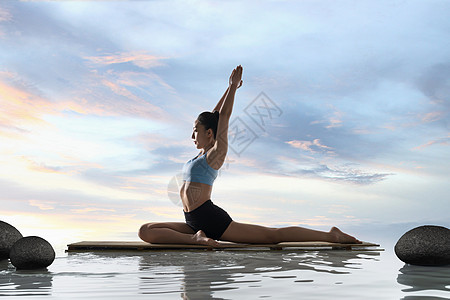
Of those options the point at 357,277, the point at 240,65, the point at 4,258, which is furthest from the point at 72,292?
the point at 240,65

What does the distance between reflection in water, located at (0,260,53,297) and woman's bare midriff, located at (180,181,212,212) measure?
238 cm

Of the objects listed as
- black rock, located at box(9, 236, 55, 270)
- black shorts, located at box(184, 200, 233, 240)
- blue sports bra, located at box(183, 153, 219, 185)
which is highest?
blue sports bra, located at box(183, 153, 219, 185)

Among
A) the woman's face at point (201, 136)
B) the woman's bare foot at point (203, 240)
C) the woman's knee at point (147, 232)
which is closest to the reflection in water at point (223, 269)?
the woman's bare foot at point (203, 240)

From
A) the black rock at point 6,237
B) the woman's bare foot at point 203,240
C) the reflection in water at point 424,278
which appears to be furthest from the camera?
the woman's bare foot at point 203,240

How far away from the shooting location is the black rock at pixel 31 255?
14.8 ft

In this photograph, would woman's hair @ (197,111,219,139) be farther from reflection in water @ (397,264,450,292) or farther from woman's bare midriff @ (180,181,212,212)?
reflection in water @ (397,264,450,292)

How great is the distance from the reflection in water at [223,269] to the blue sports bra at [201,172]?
3.35ft

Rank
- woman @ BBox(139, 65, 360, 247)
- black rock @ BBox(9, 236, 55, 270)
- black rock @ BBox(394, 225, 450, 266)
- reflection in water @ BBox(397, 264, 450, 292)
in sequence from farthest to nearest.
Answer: woman @ BBox(139, 65, 360, 247) → black rock @ BBox(394, 225, 450, 266) → black rock @ BBox(9, 236, 55, 270) → reflection in water @ BBox(397, 264, 450, 292)

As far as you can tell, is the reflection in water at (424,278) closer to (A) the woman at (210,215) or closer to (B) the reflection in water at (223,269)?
(B) the reflection in water at (223,269)

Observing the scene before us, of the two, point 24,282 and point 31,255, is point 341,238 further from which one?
point 24,282

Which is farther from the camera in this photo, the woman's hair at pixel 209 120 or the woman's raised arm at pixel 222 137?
the woman's hair at pixel 209 120

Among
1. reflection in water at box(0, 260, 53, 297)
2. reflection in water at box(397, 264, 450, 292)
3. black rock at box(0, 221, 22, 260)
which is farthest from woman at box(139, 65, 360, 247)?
reflection in water at box(0, 260, 53, 297)

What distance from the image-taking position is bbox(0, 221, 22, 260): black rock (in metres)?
5.61

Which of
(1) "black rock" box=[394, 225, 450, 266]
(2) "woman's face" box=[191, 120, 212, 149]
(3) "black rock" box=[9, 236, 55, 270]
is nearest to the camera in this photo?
(3) "black rock" box=[9, 236, 55, 270]
